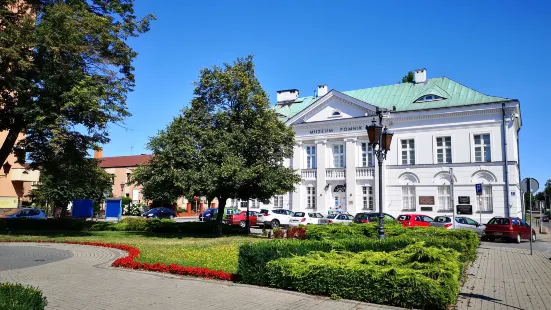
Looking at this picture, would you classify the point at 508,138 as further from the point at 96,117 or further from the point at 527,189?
the point at 96,117

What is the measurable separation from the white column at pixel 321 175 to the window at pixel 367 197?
383 centimetres

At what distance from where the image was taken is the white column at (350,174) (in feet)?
128

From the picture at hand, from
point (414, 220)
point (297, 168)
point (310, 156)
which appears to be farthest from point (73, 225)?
point (414, 220)

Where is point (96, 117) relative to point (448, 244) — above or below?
above

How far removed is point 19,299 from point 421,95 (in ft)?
127

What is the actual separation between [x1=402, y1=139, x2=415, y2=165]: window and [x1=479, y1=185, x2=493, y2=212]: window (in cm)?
634

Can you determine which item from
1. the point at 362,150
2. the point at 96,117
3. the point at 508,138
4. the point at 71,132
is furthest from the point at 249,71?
the point at 508,138

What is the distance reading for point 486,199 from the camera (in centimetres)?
3419

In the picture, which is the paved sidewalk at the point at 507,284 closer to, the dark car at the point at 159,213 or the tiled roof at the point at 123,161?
the dark car at the point at 159,213

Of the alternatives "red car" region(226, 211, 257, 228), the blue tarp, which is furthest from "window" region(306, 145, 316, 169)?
the blue tarp

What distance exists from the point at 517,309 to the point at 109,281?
8.95 meters

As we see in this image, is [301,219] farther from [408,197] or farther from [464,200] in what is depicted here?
[464,200]

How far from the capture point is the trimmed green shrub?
4.42 m

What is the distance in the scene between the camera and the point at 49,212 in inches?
1928
